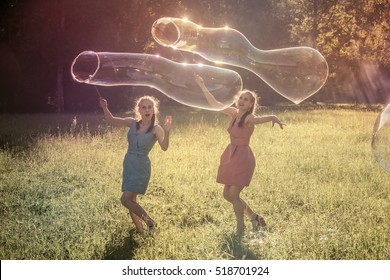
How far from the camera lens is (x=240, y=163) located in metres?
4.61

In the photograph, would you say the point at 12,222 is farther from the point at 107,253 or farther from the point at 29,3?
the point at 29,3

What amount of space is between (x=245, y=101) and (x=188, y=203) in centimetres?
140

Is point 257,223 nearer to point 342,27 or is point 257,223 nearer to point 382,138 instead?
point 382,138

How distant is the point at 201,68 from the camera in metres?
5.00

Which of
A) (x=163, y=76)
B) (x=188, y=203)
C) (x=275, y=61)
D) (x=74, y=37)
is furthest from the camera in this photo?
(x=74, y=37)

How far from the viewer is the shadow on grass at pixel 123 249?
408 cm

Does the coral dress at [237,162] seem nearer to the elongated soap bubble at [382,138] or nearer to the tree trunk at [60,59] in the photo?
the elongated soap bubble at [382,138]

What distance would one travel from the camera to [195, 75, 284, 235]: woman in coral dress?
4.58 meters

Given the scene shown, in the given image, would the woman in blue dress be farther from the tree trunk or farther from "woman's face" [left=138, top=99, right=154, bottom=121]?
the tree trunk

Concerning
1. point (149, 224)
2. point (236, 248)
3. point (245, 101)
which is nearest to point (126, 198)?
point (149, 224)

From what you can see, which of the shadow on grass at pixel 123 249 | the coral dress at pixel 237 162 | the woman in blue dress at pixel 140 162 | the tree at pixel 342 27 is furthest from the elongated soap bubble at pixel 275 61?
the tree at pixel 342 27

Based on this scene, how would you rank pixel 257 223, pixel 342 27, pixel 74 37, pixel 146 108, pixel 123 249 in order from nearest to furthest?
pixel 123 249 → pixel 146 108 → pixel 257 223 → pixel 74 37 → pixel 342 27

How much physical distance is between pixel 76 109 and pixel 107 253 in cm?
1424
